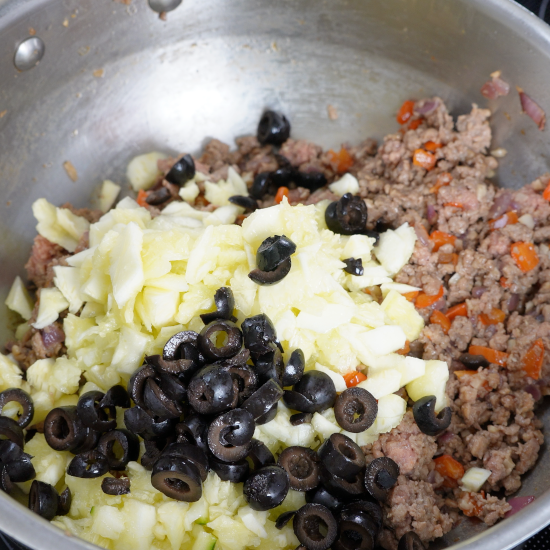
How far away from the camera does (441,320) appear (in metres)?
3.02

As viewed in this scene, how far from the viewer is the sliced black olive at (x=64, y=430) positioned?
8.27ft

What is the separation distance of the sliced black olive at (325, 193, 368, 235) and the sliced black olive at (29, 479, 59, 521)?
6.40 ft

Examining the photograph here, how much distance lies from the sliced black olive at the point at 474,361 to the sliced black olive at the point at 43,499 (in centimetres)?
210

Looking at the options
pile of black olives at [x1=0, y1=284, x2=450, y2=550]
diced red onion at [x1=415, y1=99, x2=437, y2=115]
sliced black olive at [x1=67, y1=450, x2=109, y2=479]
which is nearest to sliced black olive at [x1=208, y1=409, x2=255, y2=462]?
pile of black olives at [x1=0, y1=284, x2=450, y2=550]

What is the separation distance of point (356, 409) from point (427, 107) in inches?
82.0

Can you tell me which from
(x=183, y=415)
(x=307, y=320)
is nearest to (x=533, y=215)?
(x=307, y=320)

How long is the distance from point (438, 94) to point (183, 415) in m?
2.60

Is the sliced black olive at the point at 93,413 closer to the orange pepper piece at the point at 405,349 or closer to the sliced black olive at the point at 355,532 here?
the sliced black olive at the point at 355,532

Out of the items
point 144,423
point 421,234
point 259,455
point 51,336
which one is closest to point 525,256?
point 421,234

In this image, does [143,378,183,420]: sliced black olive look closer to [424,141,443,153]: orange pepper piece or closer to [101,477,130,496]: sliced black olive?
[101,477,130,496]: sliced black olive

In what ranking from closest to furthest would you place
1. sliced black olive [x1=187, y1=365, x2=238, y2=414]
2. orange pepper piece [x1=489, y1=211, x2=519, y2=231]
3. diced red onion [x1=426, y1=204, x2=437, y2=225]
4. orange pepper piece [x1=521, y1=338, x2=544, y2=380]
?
sliced black olive [x1=187, y1=365, x2=238, y2=414] < orange pepper piece [x1=521, y1=338, x2=544, y2=380] < orange pepper piece [x1=489, y1=211, x2=519, y2=231] < diced red onion [x1=426, y1=204, x2=437, y2=225]

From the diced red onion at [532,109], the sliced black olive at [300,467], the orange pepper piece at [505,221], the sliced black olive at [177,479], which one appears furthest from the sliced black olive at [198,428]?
the diced red onion at [532,109]

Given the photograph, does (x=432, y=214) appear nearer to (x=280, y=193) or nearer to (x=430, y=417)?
(x=280, y=193)

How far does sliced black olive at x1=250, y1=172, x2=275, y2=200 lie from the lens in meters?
3.60
